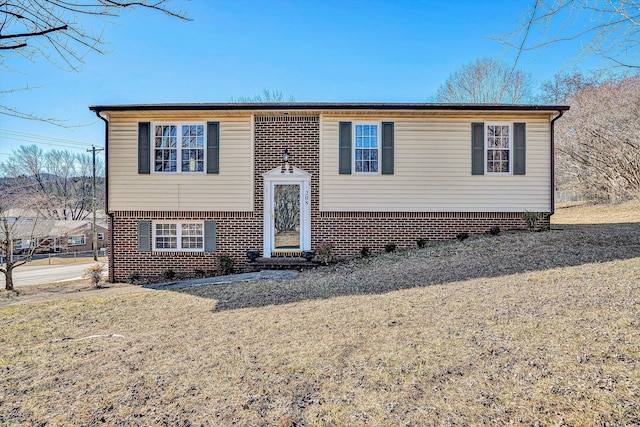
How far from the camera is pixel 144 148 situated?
9922mm

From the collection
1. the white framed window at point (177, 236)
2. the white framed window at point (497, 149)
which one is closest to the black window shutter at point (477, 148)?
the white framed window at point (497, 149)

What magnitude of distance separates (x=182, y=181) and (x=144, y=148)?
60.4 inches

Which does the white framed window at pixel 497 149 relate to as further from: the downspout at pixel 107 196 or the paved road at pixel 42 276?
the paved road at pixel 42 276

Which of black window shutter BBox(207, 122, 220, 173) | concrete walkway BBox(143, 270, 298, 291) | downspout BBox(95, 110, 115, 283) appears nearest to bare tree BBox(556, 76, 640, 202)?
concrete walkway BBox(143, 270, 298, 291)

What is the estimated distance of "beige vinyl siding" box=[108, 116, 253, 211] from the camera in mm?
9961

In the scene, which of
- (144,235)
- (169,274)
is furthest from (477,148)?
(144,235)

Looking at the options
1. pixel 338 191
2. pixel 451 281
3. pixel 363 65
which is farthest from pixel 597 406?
pixel 363 65

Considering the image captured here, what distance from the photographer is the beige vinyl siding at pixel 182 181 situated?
32.7ft

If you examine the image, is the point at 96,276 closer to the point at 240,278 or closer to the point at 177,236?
the point at 177,236

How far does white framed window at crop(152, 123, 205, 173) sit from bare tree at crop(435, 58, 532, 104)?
68.0 feet

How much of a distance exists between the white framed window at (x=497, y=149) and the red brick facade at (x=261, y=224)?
3.26m

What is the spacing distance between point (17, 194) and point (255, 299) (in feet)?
66.5

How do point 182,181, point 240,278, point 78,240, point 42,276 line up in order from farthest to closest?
point 78,240 < point 42,276 < point 182,181 < point 240,278

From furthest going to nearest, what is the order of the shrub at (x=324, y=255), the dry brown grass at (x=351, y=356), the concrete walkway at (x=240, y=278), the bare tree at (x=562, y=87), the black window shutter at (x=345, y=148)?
the bare tree at (x=562, y=87) → the black window shutter at (x=345, y=148) → the shrub at (x=324, y=255) → the concrete walkway at (x=240, y=278) → the dry brown grass at (x=351, y=356)
